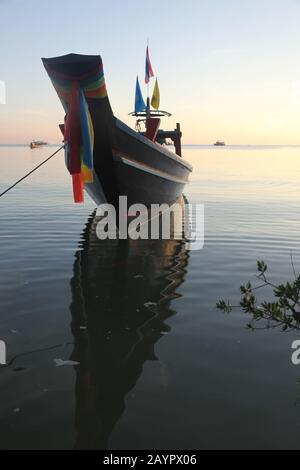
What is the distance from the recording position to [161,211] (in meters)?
19.1

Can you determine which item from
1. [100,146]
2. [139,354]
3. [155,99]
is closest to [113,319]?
[139,354]

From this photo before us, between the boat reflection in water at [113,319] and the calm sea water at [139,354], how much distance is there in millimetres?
20

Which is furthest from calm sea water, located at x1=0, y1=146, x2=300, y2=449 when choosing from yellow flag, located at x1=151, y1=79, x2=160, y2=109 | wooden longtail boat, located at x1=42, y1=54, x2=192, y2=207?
yellow flag, located at x1=151, y1=79, x2=160, y2=109

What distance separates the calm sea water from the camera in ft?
12.7

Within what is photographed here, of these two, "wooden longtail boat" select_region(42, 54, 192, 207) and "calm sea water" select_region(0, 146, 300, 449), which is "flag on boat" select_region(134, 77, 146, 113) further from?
"calm sea water" select_region(0, 146, 300, 449)

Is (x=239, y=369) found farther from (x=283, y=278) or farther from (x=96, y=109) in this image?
(x=96, y=109)

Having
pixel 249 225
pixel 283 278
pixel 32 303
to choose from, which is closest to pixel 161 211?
pixel 249 225

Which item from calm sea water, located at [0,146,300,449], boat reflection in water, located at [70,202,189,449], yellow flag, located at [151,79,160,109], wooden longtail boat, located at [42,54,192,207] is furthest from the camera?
yellow flag, located at [151,79,160,109]

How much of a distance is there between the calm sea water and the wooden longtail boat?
233 cm

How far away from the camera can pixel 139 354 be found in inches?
212

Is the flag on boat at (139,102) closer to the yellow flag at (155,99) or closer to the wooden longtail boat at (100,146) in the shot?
the yellow flag at (155,99)

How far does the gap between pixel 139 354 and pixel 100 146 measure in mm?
7736

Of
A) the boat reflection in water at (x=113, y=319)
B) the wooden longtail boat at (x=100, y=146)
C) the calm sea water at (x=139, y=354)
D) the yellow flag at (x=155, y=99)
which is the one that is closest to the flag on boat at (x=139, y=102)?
the yellow flag at (x=155, y=99)

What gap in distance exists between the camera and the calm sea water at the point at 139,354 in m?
3.88
